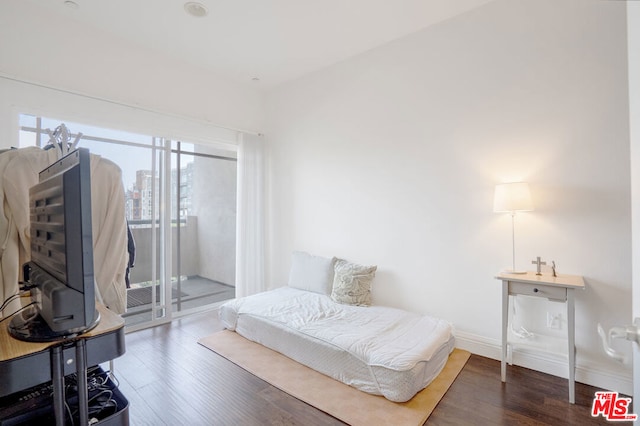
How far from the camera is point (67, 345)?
111cm

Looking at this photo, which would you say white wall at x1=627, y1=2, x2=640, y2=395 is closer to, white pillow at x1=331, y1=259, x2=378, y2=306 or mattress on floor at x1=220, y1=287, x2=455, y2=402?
mattress on floor at x1=220, y1=287, x2=455, y2=402

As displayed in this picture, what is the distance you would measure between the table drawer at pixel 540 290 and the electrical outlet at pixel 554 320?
0.39 meters

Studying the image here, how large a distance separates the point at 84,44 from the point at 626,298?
5.03 m

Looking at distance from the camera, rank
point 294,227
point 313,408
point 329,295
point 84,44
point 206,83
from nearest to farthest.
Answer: point 313,408
point 84,44
point 329,295
point 206,83
point 294,227

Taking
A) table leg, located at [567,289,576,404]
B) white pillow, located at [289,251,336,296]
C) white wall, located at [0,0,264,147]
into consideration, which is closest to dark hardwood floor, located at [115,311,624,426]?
table leg, located at [567,289,576,404]

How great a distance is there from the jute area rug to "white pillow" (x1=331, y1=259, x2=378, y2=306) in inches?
33.7

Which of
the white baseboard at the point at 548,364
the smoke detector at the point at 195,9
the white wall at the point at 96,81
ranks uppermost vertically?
the smoke detector at the point at 195,9

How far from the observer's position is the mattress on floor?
205cm

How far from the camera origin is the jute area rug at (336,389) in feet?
6.18

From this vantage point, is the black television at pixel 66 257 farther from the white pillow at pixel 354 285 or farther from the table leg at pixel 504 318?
the table leg at pixel 504 318

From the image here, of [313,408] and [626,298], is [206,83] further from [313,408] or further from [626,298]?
[626,298]

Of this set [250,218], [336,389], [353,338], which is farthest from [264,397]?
[250,218]

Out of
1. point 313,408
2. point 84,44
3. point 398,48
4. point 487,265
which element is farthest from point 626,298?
point 84,44

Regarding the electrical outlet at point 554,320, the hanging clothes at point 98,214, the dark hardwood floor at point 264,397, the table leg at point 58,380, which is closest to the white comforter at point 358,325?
the dark hardwood floor at point 264,397
